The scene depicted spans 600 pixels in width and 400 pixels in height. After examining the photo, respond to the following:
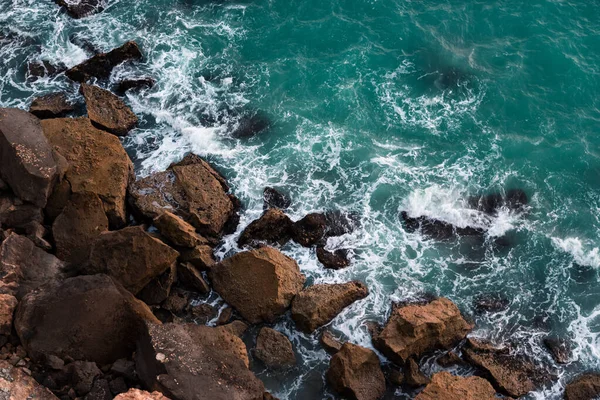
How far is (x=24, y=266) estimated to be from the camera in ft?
85.0

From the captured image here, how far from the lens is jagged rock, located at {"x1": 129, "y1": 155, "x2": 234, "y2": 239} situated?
3150cm

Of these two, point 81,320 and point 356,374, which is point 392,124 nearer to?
point 356,374

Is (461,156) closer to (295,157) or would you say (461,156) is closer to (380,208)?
(380,208)

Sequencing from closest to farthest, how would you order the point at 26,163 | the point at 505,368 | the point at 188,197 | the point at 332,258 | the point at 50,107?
1. the point at 505,368
2. the point at 26,163
3. the point at 332,258
4. the point at 188,197
5. the point at 50,107

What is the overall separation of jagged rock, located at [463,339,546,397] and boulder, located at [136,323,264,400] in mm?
11227

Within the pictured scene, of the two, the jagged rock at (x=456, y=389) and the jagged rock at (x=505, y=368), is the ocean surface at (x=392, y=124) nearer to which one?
the jagged rock at (x=505, y=368)

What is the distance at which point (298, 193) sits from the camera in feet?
115

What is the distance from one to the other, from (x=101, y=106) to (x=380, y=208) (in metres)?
18.7

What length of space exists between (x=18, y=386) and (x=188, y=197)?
44.7 feet

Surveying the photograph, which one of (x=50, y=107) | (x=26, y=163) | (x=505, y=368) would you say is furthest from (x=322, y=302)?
(x=50, y=107)

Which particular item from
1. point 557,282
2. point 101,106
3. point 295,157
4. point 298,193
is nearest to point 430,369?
point 557,282

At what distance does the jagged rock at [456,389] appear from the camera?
2581 centimetres

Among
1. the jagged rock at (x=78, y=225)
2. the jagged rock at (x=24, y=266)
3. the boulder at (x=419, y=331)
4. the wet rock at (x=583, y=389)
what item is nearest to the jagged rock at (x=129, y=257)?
the jagged rock at (x=78, y=225)

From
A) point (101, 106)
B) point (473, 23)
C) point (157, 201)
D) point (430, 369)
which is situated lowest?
point (430, 369)
